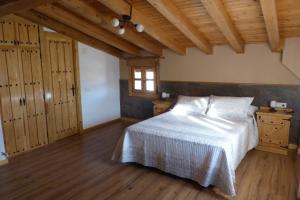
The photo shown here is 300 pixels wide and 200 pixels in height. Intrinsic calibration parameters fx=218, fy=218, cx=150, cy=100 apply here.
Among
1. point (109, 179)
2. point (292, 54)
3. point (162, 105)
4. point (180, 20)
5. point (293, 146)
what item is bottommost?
point (109, 179)

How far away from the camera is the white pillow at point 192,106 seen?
4128 mm

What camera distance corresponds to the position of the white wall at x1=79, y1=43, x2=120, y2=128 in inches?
195

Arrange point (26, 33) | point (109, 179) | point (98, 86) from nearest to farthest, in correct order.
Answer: point (109, 179) → point (26, 33) → point (98, 86)

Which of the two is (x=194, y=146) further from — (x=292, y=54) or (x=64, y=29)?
(x=64, y=29)

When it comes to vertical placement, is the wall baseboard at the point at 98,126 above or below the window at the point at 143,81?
below

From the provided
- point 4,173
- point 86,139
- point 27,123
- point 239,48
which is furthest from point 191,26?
point 4,173

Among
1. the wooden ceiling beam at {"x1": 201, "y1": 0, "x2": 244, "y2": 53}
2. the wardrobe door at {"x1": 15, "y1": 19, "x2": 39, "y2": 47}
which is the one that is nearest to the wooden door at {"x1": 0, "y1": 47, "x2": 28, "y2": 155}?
the wardrobe door at {"x1": 15, "y1": 19, "x2": 39, "y2": 47}

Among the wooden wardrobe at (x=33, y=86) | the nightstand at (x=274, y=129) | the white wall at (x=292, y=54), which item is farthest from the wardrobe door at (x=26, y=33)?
the white wall at (x=292, y=54)

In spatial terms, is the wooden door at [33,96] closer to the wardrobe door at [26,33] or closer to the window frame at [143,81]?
the wardrobe door at [26,33]

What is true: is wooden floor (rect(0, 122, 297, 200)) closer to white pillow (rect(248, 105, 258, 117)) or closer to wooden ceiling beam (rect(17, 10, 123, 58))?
white pillow (rect(248, 105, 258, 117))

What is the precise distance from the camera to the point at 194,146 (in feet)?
9.00

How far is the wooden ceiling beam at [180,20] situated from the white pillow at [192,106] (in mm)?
1006

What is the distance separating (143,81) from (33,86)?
8.23 feet

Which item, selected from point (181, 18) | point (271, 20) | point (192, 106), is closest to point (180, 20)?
point (181, 18)
